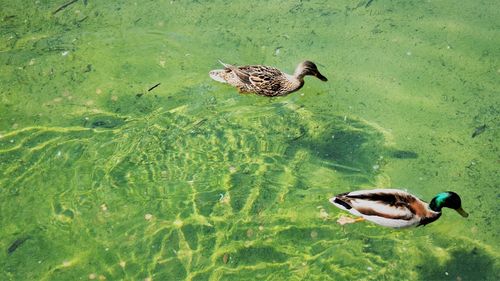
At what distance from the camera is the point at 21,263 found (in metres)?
4.53

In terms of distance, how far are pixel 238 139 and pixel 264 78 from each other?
2.40 feet

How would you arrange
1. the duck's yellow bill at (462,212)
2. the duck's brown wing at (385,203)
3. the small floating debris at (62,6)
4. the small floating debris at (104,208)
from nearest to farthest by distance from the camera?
the duck's brown wing at (385,203), the duck's yellow bill at (462,212), the small floating debris at (104,208), the small floating debris at (62,6)

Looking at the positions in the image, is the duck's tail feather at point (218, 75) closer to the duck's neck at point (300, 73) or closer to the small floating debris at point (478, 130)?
the duck's neck at point (300, 73)

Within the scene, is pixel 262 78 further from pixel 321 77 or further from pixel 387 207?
pixel 387 207

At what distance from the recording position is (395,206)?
180 inches

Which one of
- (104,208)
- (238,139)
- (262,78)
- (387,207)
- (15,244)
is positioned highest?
(262,78)

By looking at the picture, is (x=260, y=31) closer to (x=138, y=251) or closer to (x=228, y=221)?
(x=228, y=221)

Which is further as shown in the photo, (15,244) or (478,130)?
(478,130)

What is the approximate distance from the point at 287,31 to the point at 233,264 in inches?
122

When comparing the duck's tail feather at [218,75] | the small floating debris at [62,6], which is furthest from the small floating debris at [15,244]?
the small floating debris at [62,6]

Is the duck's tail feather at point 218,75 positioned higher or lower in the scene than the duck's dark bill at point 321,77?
lower

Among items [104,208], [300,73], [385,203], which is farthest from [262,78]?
[104,208]

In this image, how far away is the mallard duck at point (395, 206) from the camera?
180 inches

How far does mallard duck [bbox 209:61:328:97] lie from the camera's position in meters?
5.71
